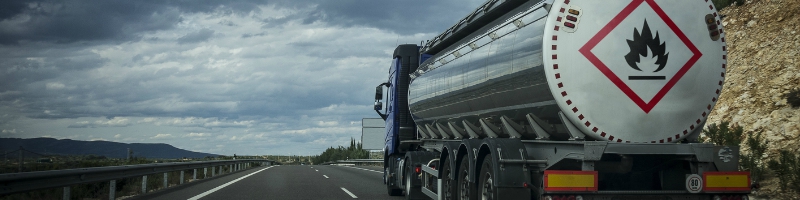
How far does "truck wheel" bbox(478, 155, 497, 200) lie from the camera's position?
7.34m

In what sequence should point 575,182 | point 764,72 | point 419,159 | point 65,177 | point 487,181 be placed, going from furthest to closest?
1. point 764,72
2. point 419,159
3. point 65,177
4. point 487,181
5. point 575,182

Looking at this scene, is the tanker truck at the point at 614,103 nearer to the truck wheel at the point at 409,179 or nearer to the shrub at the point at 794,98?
the truck wheel at the point at 409,179

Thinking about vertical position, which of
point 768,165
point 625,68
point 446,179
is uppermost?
point 625,68

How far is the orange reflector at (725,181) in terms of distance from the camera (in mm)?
6438

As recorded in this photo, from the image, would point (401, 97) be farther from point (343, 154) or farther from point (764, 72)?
point (343, 154)

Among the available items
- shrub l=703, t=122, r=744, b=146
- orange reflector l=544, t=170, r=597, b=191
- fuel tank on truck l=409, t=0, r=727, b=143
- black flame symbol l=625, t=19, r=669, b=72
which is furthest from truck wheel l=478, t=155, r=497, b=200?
shrub l=703, t=122, r=744, b=146

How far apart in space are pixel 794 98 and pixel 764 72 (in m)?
2.62

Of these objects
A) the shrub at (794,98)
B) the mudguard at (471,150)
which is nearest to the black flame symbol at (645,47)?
the mudguard at (471,150)

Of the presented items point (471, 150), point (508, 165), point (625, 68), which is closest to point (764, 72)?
point (471, 150)

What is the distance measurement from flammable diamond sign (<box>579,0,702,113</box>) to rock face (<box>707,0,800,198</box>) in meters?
10.4

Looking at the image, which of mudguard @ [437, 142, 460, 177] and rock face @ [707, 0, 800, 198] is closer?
mudguard @ [437, 142, 460, 177]

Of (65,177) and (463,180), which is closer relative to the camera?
(463,180)

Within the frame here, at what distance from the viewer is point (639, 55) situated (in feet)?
21.3

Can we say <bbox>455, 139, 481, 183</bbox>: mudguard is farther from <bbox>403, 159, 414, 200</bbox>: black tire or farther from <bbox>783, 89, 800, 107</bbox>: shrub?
<bbox>783, 89, 800, 107</bbox>: shrub
